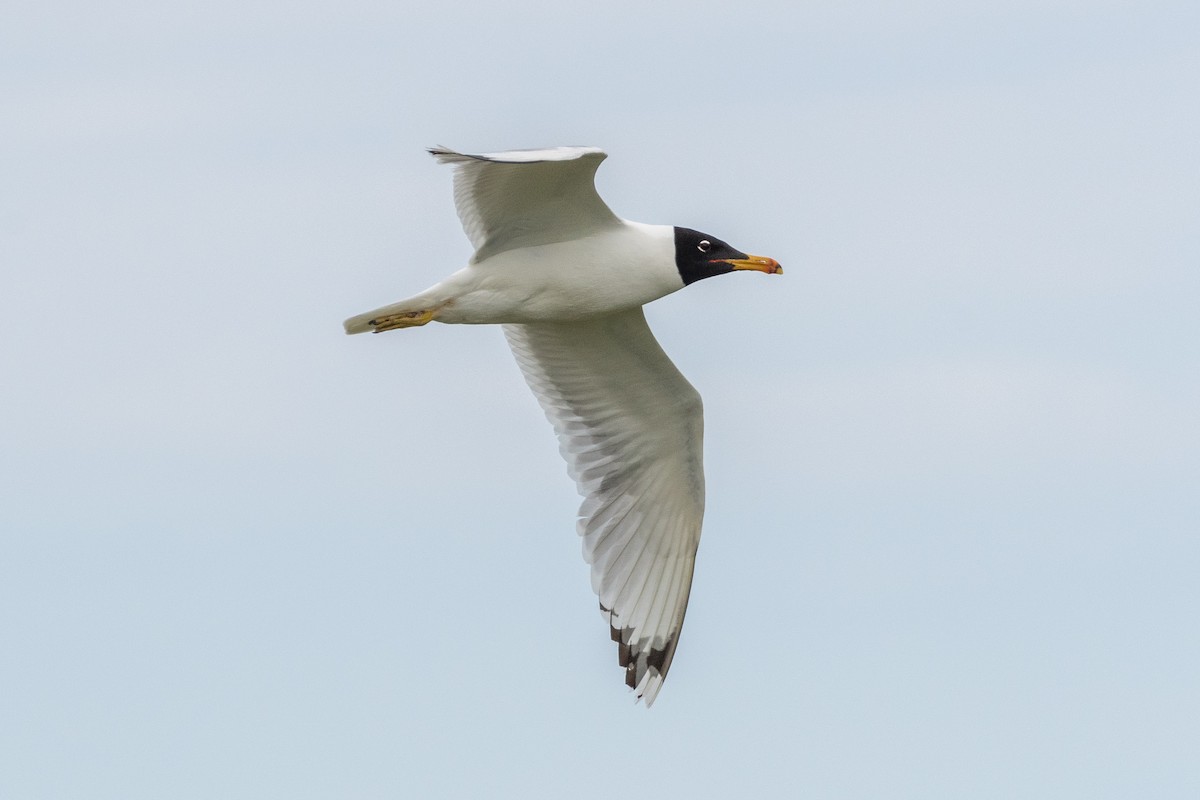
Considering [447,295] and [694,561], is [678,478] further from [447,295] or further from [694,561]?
[447,295]

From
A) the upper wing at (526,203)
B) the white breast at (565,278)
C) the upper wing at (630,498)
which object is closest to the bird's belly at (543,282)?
the white breast at (565,278)

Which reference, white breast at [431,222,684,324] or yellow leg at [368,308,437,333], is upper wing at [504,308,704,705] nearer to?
white breast at [431,222,684,324]

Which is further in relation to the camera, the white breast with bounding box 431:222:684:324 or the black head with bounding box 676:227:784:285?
the black head with bounding box 676:227:784:285

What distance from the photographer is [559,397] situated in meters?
14.2

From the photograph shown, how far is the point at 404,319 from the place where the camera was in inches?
483

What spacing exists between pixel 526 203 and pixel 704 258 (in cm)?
122

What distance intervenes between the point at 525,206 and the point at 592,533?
2.91 metres

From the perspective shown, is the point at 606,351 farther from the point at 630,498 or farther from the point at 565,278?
the point at 565,278

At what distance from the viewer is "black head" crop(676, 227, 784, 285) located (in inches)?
494

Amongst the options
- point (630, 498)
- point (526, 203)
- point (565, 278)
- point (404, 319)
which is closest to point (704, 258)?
point (565, 278)

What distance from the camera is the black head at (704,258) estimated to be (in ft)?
41.2

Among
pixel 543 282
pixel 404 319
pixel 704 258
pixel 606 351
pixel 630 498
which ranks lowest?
pixel 630 498

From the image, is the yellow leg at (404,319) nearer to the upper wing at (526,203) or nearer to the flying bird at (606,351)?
the flying bird at (606,351)

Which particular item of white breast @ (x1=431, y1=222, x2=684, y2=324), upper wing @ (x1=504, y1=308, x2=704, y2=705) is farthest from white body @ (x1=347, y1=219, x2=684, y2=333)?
upper wing @ (x1=504, y1=308, x2=704, y2=705)
